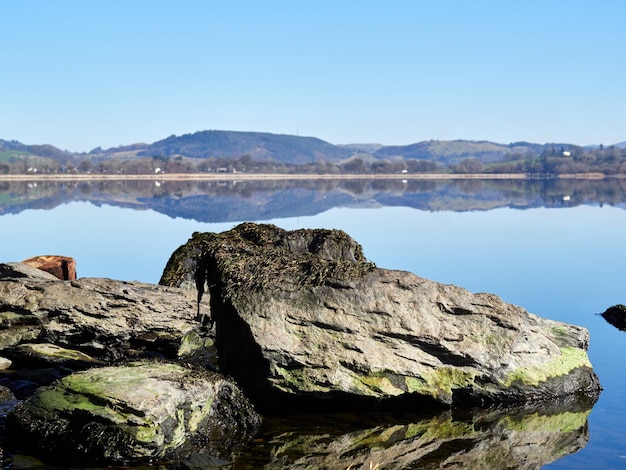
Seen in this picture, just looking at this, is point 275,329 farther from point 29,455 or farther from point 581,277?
point 581,277

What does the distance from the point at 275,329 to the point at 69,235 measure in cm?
3446

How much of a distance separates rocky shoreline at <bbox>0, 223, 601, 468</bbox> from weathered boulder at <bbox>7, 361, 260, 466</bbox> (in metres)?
0.02

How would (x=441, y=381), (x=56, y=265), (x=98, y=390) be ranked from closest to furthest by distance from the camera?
(x=98, y=390)
(x=441, y=381)
(x=56, y=265)

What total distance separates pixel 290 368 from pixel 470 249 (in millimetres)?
24980

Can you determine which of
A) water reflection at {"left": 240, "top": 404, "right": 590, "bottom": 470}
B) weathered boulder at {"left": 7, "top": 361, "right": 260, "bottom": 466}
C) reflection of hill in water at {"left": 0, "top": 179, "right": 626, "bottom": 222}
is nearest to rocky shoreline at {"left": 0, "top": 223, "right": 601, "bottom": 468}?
weathered boulder at {"left": 7, "top": 361, "right": 260, "bottom": 466}

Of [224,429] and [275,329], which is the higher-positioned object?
[275,329]

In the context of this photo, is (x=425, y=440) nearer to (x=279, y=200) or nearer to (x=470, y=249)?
(x=470, y=249)

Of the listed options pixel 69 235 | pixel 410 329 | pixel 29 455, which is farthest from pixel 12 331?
pixel 69 235

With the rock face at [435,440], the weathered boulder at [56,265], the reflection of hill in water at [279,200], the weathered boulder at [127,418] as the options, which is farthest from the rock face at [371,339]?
the reflection of hill in water at [279,200]

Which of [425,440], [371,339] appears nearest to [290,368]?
[371,339]

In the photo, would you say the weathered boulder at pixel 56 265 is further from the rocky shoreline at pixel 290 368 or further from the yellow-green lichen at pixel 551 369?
the yellow-green lichen at pixel 551 369

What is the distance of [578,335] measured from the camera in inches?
492

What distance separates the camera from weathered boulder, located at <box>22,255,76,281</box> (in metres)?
17.7

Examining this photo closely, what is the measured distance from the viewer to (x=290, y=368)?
10898 millimetres
